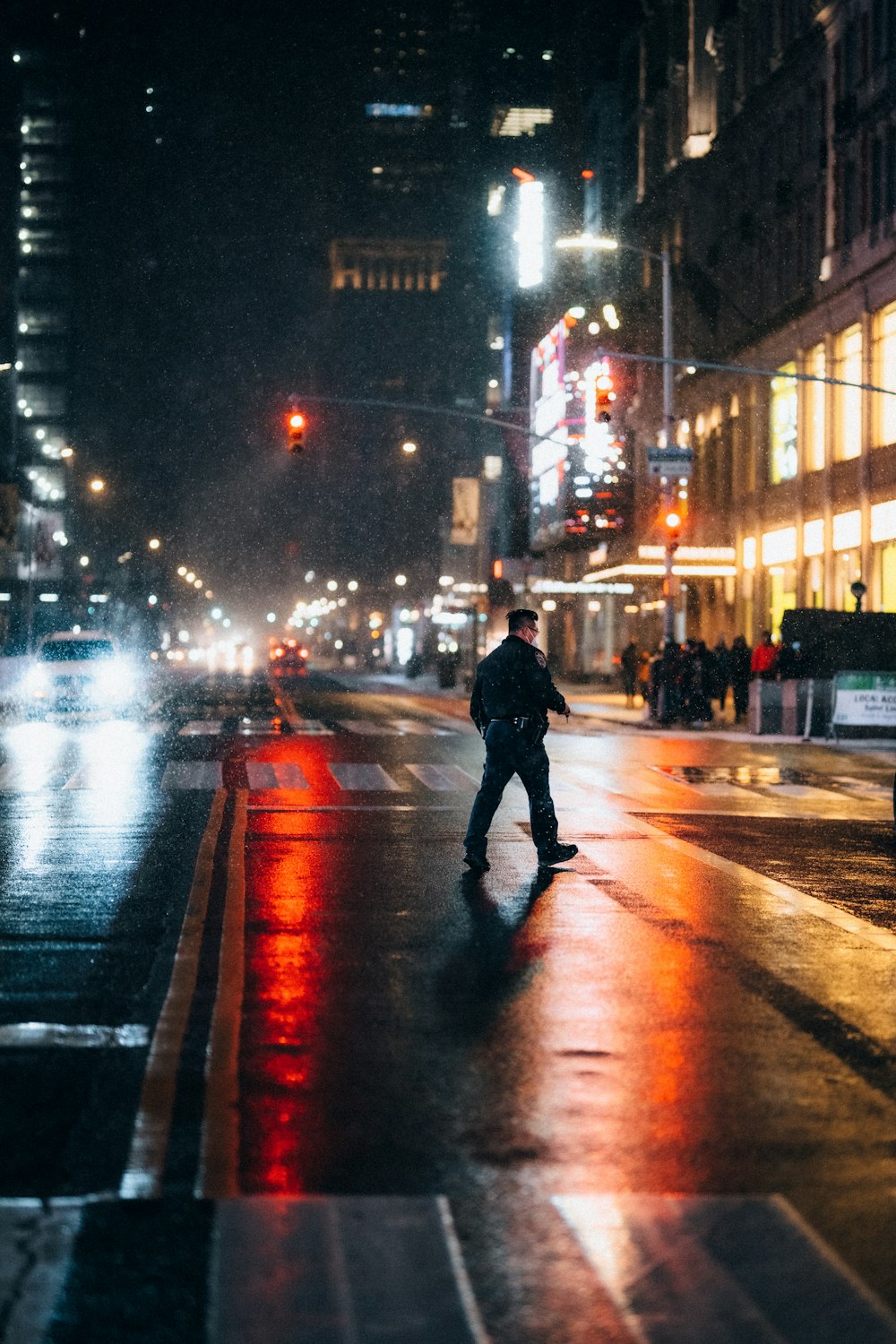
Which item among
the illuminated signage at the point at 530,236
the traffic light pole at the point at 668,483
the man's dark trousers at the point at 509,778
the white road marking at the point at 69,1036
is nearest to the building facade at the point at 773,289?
the traffic light pole at the point at 668,483

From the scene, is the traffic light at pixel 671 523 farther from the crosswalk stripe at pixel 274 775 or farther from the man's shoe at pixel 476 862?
the man's shoe at pixel 476 862

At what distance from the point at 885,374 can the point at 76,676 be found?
20.6 meters

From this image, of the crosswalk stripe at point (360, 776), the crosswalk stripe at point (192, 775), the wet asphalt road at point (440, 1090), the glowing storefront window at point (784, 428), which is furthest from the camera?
the glowing storefront window at point (784, 428)

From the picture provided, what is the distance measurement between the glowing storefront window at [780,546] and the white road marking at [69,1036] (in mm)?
43117

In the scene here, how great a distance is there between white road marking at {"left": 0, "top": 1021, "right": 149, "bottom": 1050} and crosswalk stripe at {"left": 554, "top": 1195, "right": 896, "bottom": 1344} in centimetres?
268

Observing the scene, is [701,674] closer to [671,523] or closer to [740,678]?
[740,678]

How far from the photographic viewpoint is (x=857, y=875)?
1316 cm

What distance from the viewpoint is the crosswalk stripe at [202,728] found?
100ft

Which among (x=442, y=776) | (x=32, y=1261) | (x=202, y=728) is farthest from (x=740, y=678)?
(x=32, y=1261)

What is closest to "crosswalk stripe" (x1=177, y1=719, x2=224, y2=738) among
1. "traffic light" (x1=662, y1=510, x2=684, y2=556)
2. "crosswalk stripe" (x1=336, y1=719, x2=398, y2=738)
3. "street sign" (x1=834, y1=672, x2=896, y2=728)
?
"crosswalk stripe" (x1=336, y1=719, x2=398, y2=738)

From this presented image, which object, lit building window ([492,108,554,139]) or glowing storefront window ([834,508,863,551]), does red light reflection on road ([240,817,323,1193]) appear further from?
lit building window ([492,108,554,139])

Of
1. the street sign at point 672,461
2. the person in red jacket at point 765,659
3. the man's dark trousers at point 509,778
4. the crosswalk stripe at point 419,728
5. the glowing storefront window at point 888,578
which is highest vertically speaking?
the street sign at point 672,461

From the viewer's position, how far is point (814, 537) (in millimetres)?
47312

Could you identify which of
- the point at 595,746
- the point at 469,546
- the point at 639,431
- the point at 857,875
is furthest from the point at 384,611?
the point at 857,875
